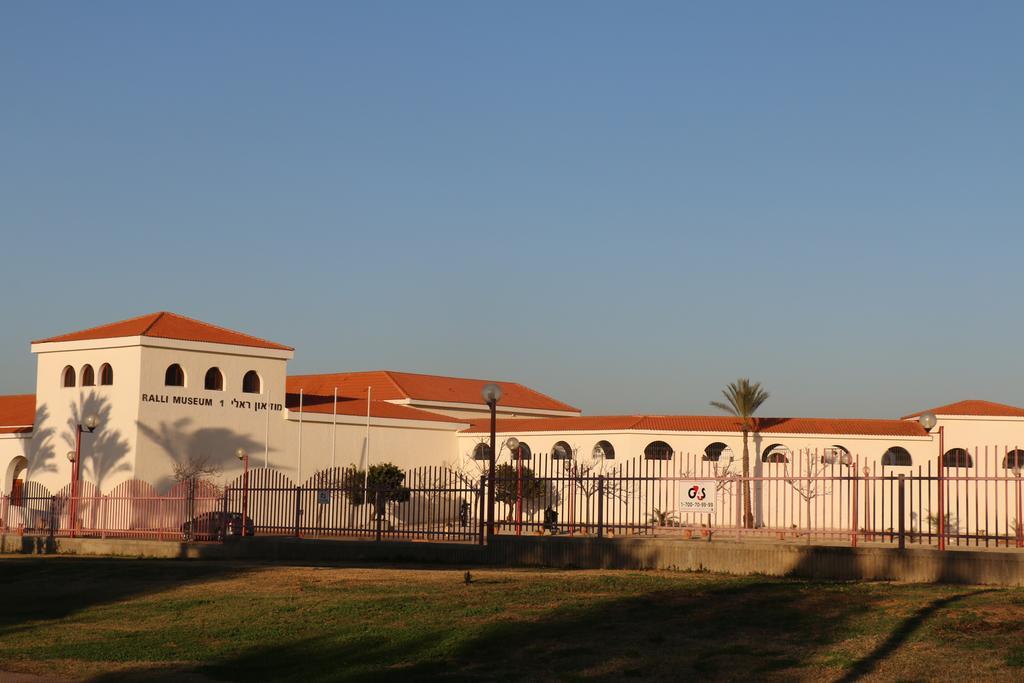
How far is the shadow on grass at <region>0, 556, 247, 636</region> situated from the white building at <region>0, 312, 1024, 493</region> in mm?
22291

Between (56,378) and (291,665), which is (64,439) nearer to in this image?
(56,378)

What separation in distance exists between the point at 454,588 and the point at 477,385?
59.3m

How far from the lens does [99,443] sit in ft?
162

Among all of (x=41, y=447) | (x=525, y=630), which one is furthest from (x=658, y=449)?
(x=525, y=630)

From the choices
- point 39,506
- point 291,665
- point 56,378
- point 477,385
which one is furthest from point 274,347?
point 291,665

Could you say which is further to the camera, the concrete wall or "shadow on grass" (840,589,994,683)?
the concrete wall

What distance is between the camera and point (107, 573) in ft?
75.3

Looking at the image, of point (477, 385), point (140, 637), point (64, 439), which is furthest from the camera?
point (477, 385)

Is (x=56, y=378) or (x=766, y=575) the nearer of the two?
(x=766, y=575)

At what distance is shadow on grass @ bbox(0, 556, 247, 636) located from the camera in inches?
740

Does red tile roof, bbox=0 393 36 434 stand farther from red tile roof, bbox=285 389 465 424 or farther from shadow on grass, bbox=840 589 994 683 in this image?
shadow on grass, bbox=840 589 994 683

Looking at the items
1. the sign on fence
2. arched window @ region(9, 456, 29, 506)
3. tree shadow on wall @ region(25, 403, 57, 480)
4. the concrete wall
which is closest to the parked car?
the concrete wall

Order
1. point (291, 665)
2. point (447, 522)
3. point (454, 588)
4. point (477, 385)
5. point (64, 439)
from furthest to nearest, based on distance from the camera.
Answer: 1. point (477, 385)
2. point (64, 439)
3. point (447, 522)
4. point (454, 588)
5. point (291, 665)

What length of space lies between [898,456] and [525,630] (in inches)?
1779
